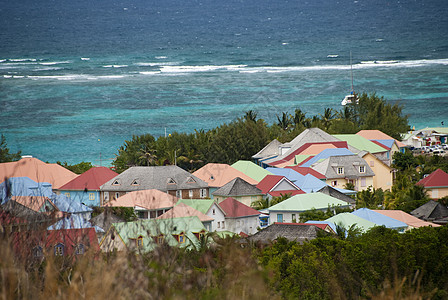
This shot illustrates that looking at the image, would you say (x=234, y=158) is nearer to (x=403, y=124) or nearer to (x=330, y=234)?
(x=403, y=124)

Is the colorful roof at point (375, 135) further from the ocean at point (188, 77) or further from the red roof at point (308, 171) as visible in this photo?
the ocean at point (188, 77)

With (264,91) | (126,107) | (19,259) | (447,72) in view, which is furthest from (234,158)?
(447,72)

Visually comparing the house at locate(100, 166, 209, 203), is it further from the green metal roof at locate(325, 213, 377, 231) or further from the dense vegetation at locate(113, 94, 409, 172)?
the green metal roof at locate(325, 213, 377, 231)

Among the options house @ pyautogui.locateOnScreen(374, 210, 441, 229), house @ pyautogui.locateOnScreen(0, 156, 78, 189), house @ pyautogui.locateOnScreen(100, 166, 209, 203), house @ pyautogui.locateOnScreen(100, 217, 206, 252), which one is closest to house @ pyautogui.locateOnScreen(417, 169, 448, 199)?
house @ pyautogui.locateOnScreen(374, 210, 441, 229)

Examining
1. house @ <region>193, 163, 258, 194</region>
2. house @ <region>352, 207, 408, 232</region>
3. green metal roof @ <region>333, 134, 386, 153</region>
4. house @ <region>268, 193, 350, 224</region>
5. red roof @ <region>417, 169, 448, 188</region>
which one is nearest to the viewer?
house @ <region>352, 207, 408, 232</region>

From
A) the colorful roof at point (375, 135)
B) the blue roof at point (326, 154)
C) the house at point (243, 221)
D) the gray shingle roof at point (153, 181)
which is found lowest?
the house at point (243, 221)

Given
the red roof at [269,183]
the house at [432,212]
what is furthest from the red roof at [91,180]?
the house at [432,212]

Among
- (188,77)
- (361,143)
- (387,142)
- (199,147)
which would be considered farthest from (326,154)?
(188,77)
